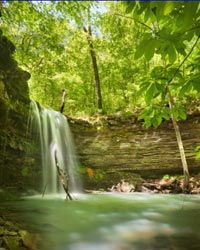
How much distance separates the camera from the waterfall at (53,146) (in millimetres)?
11703

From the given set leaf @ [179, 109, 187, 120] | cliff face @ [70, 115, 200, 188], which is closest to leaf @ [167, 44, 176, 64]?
leaf @ [179, 109, 187, 120]

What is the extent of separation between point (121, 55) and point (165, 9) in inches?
592

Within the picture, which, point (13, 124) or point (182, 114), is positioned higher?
point (13, 124)

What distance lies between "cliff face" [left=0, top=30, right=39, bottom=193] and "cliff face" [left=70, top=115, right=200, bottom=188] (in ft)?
8.21

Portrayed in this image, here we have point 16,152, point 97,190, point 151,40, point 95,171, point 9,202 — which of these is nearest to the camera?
point 151,40

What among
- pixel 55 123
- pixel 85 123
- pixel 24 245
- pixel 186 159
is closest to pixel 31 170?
Result: pixel 55 123

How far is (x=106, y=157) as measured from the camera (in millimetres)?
12992

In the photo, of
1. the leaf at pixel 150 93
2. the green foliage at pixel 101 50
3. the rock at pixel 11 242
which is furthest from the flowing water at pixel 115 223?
the leaf at pixel 150 93

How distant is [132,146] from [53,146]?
315 cm

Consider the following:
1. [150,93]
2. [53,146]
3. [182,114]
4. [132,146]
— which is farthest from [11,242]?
[132,146]

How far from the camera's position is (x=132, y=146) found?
1286 cm

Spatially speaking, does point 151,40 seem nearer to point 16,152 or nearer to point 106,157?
point 16,152

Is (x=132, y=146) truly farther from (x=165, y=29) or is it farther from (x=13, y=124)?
(x=165, y=29)

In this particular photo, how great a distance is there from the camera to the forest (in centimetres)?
232
